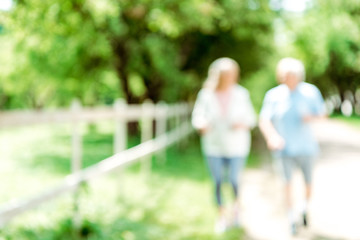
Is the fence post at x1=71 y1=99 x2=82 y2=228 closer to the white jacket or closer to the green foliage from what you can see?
the white jacket

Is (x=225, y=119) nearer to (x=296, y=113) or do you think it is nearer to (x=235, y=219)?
(x=296, y=113)

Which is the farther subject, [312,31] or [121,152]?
[312,31]

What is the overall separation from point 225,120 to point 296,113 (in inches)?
31.3

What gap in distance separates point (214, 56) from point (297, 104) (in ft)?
46.7

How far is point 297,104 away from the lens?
545 cm

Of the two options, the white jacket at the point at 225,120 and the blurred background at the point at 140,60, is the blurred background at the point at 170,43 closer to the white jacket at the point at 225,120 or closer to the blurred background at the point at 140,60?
the blurred background at the point at 140,60

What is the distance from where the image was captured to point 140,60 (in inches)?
675

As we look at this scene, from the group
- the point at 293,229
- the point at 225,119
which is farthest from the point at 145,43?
the point at 293,229

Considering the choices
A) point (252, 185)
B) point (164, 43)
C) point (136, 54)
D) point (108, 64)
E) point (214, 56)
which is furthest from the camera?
point (214, 56)

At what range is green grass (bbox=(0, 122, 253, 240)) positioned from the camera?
519 cm

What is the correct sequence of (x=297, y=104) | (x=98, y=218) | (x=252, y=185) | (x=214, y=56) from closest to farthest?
(x=297, y=104), (x=98, y=218), (x=252, y=185), (x=214, y=56)

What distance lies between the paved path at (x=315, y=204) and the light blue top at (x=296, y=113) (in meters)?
0.89

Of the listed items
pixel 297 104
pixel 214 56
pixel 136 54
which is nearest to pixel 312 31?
pixel 214 56

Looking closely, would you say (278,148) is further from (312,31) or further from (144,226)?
(312,31)
